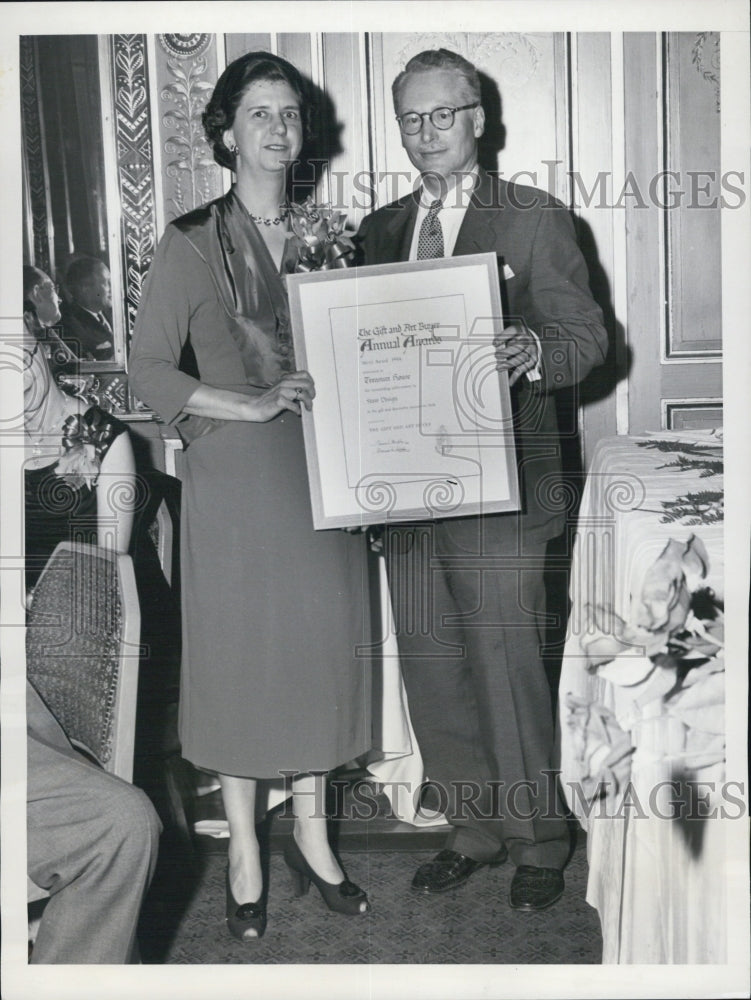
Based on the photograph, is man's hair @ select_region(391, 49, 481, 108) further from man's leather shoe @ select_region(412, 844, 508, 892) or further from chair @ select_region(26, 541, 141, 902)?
man's leather shoe @ select_region(412, 844, 508, 892)

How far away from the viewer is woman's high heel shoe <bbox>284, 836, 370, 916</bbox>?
223cm

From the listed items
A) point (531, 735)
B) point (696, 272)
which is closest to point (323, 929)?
point (531, 735)

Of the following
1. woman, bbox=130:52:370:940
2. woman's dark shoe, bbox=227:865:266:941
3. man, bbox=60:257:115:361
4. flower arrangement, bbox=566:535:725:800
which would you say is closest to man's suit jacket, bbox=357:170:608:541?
woman, bbox=130:52:370:940

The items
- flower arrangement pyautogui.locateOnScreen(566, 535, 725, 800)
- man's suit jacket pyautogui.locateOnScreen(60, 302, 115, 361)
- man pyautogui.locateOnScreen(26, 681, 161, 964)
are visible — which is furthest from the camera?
man's suit jacket pyautogui.locateOnScreen(60, 302, 115, 361)

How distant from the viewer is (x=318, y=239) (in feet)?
7.00

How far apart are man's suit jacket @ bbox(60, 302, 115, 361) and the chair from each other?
0.38m

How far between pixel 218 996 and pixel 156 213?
5.12 ft

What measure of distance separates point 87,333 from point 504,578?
958mm

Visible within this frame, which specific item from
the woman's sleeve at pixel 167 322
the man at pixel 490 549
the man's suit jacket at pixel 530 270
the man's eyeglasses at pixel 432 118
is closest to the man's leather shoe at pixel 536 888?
the man at pixel 490 549

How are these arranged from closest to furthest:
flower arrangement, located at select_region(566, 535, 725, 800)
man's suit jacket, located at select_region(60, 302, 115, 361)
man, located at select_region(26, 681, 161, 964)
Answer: flower arrangement, located at select_region(566, 535, 725, 800) → man, located at select_region(26, 681, 161, 964) → man's suit jacket, located at select_region(60, 302, 115, 361)

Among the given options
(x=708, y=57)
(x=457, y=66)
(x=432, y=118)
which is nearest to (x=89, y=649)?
(x=432, y=118)

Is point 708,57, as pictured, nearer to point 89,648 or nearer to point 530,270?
point 530,270

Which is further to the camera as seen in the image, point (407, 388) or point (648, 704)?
point (407, 388)

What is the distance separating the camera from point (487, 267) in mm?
2109
